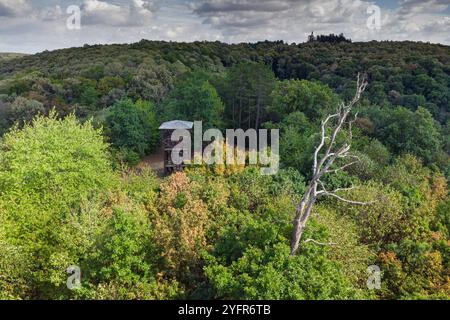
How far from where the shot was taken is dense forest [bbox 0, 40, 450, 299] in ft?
48.7

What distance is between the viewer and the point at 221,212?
20.5 m

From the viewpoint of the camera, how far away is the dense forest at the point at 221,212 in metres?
14.8

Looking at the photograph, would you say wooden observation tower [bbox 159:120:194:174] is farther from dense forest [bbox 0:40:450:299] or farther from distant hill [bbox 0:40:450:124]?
distant hill [bbox 0:40:450:124]

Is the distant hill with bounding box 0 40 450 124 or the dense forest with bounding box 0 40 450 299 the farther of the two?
the distant hill with bounding box 0 40 450 124

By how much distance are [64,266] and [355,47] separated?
69.2 meters

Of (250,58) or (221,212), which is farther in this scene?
(250,58)

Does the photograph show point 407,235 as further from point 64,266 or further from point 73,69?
point 73,69

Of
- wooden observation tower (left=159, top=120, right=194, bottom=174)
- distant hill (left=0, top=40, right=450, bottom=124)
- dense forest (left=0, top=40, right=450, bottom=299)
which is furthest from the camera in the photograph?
distant hill (left=0, top=40, right=450, bottom=124)

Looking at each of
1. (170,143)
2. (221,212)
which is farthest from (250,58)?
(221,212)

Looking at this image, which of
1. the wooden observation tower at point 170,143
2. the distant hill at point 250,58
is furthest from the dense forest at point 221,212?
the distant hill at point 250,58

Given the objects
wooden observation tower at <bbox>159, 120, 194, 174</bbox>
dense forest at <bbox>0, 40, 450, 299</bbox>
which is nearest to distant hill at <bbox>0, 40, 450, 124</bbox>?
dense forest at <bbox>0, 40, 450, 299</bbox>

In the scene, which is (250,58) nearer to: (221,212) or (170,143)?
(170,143)

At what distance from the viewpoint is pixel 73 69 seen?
72.1 metres
